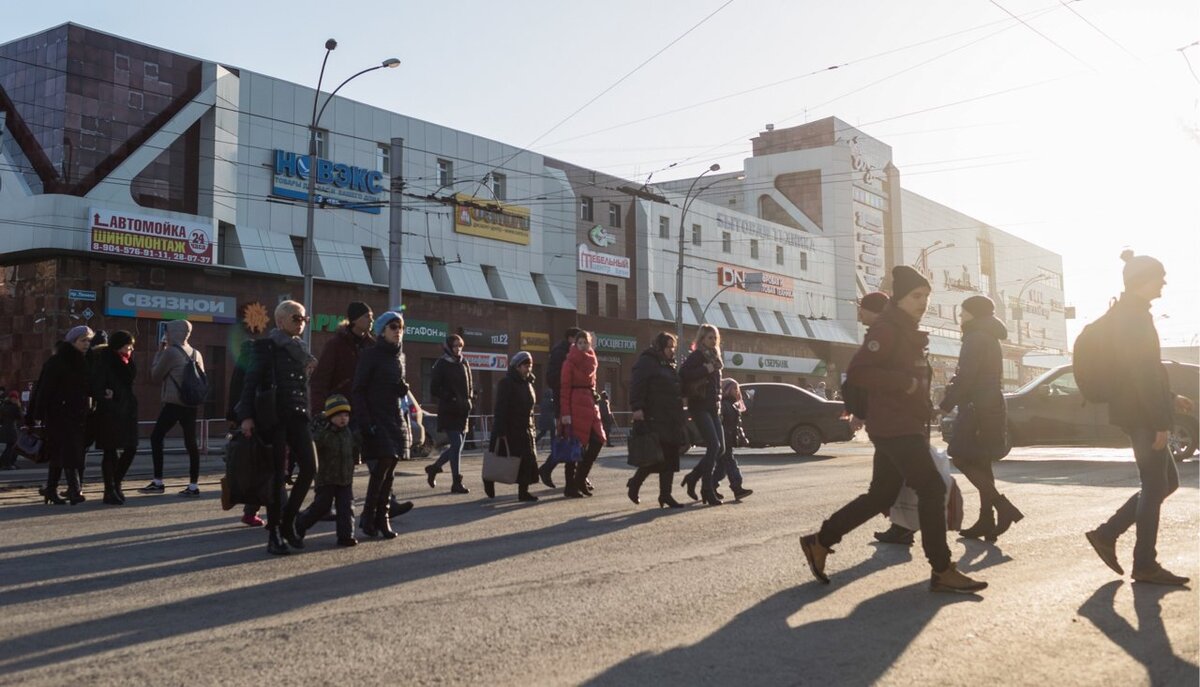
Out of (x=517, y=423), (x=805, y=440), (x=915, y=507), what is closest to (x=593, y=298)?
(x=805, y=440)

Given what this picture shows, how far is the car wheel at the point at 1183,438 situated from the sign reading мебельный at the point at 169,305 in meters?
25.9

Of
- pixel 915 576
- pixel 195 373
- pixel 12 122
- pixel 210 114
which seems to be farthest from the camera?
pixel 210 114

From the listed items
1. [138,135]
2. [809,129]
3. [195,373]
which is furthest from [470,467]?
[809,129]

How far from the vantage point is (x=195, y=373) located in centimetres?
1066

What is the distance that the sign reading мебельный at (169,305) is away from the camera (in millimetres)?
28908

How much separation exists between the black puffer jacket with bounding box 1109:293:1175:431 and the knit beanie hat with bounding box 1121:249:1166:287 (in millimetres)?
95

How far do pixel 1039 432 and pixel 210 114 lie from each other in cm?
2588

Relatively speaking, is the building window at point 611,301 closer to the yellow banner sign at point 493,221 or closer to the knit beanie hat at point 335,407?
the yellow banner sign at point 493,221

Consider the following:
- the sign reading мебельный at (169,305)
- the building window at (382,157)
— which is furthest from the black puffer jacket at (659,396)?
the building window at (382,157)

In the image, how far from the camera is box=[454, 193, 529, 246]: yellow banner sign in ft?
129

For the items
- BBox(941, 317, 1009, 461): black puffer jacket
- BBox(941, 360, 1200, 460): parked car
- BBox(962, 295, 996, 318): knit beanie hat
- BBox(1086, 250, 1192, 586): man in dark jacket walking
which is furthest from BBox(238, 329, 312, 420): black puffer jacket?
BBox(941, 360, 1200, 460): parked car

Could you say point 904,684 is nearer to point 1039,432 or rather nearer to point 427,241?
point 1039,432

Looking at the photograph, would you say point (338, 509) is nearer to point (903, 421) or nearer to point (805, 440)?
point (903, 421)

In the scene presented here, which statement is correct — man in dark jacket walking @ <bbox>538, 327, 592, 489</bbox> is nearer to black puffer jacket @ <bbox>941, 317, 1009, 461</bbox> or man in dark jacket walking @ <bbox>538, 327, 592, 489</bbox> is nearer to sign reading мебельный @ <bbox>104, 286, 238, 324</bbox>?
black puffer jacket @ <bbox>941, 317, 1009, 461</bbox>
